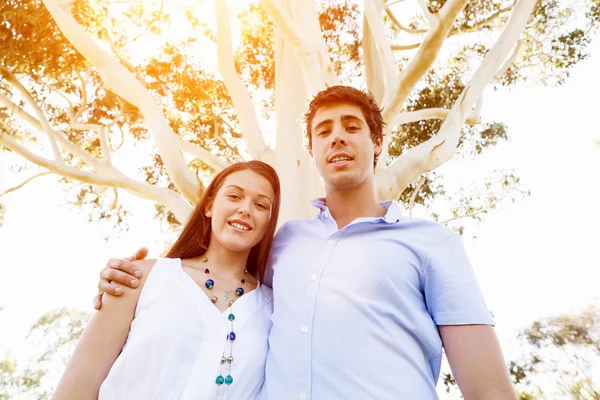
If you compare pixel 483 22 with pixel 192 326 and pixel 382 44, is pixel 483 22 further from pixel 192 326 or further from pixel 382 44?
pixel 192 326

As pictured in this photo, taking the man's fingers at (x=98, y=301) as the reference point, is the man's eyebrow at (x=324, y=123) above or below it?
above

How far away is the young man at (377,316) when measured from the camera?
5.20ft

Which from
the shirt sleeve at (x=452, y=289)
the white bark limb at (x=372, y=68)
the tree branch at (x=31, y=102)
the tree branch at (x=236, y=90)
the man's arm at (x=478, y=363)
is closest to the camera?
the man's arm at (x=478, y=363)

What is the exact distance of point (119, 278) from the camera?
179cm

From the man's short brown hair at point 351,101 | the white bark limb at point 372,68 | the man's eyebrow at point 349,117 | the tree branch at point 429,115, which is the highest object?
the white bark limb at point 372,68

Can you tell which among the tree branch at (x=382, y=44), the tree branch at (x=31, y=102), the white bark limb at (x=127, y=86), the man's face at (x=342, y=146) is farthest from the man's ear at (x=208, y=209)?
the tree branch at (x=31, y=102)

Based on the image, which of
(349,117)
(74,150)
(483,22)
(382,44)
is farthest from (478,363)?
(483,22)

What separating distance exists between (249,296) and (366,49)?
15.2ft

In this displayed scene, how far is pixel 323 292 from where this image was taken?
1.75 metres

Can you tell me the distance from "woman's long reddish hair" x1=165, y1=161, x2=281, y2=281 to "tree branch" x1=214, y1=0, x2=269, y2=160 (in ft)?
7.84

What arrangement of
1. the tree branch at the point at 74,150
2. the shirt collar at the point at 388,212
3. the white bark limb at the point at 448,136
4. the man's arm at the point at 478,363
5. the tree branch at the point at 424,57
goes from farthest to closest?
the tree branch at the point at 74,150, the white bark limb at the point at 448,136, the tree branch at the point at 424,57, the shirt collar at the point at 388,212, the man's arm at the point at 478,363

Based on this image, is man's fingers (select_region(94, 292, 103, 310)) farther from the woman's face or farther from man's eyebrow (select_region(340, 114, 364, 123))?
man's eyebrow (select_region(340, 114, 364, 123))

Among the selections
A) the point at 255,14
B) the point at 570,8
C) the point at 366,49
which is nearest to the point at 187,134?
the point at 255,14

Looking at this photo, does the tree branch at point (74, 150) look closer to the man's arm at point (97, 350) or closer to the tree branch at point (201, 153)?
the tree branch at point (201, 153)
